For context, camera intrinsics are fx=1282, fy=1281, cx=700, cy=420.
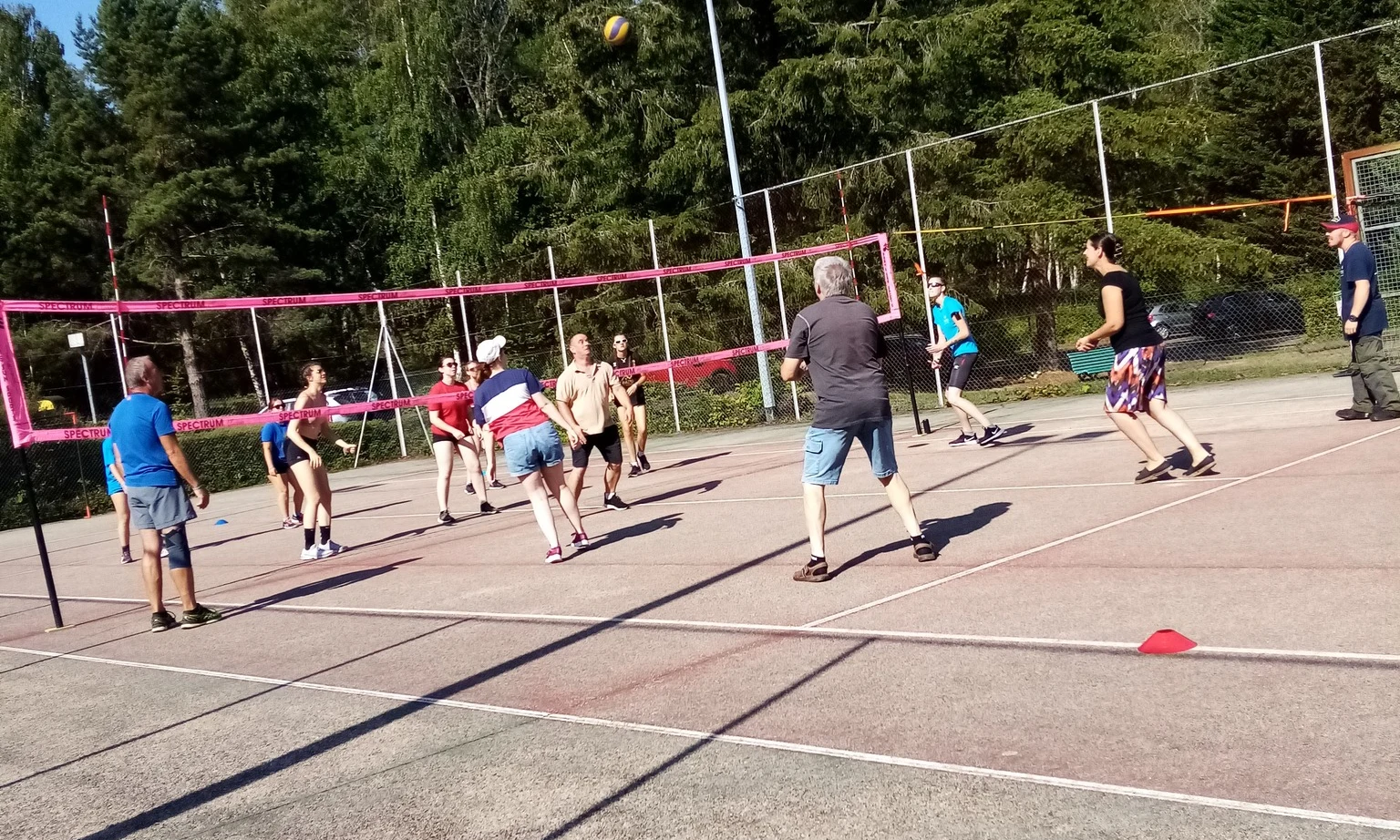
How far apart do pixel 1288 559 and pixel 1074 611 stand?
1.39 m

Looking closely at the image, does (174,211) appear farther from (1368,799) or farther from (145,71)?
(1368,799)

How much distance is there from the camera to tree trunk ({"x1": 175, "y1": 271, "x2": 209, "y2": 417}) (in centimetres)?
2758

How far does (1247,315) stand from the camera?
1989cm

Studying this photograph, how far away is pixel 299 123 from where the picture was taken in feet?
164

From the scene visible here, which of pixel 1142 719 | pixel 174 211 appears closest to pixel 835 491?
pixel 1142 719

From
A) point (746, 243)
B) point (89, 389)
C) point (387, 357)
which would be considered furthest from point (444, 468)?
point (89, 389)

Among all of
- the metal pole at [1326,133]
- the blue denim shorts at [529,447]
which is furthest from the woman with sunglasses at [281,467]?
the metal pole at [1326,133]

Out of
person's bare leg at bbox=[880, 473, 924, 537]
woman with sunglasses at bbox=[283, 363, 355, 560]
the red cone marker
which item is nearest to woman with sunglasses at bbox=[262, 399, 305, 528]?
woman with sunglasses at bbox=[283, 363, 355, 560]

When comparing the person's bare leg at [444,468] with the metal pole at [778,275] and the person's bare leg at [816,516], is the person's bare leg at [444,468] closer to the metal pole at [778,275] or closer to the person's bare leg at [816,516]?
the person's bare leg at [816,516]

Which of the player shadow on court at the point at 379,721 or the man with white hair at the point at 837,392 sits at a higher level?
the man with white hair at the point at 837,392

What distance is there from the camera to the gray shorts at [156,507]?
8.83m

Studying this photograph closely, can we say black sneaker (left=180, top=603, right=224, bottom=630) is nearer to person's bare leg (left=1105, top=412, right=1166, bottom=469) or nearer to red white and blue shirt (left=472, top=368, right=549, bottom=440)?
red white and blue shirt (left=472, top=368, right=549, bottom=440)

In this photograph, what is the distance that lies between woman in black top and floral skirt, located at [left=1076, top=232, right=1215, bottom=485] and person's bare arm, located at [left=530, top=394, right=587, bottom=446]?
12.8 ft

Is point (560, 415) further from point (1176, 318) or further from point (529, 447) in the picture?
point (1176, 318)
